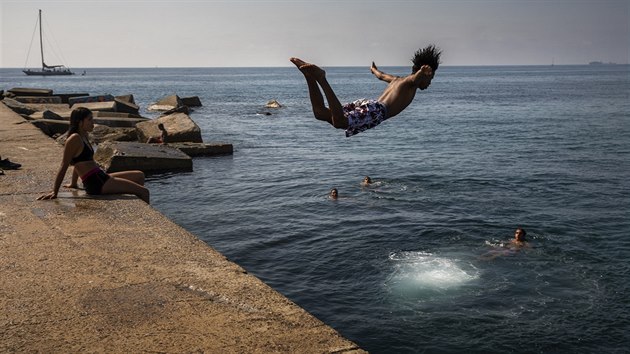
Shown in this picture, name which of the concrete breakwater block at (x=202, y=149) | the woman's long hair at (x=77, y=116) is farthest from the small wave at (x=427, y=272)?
the concrete breakwater block at (x=202, y=149)

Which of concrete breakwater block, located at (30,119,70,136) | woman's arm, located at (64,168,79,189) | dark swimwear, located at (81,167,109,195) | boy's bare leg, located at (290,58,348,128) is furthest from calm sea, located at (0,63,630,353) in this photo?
concrete breakwater block, located at (30,119,70,136)

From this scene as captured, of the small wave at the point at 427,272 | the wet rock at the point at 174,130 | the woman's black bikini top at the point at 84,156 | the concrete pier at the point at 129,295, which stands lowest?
the small wave at the point at 427,272

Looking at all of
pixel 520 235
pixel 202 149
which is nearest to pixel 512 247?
pixel 520 235

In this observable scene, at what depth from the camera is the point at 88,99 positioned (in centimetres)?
3906

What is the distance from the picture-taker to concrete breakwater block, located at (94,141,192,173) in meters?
17.6

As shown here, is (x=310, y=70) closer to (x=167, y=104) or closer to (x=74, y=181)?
(x=74, y=181)

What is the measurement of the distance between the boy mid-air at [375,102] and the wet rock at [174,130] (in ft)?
61.6

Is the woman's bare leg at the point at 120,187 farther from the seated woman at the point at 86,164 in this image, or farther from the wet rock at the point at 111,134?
the wet rock at the point at 111,134

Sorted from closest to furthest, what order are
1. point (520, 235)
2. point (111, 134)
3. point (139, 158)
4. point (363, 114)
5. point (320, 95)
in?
point (320, 95) → point (363, 114) → point (520, 235) → point (139, 158) → point (111, 134)

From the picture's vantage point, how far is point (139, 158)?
1900 cm

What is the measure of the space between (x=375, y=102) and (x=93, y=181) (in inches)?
168

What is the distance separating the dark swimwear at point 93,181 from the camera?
27.9 ft

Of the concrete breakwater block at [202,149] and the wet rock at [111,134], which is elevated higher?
the wet rock at [111,134]

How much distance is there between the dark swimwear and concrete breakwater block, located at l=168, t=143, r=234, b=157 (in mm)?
15729
